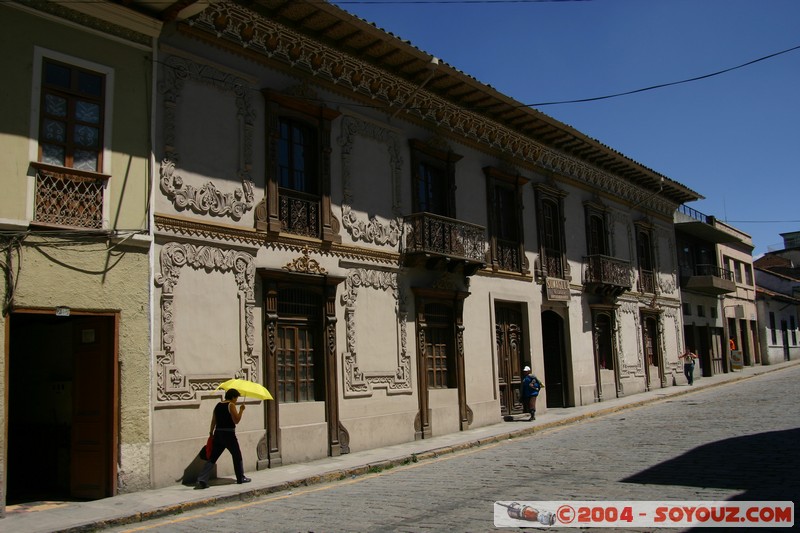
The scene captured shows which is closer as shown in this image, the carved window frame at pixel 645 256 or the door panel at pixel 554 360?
the door panel at pixel 554 360

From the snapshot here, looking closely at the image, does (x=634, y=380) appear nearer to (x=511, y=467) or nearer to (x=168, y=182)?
(x=511, y=467)

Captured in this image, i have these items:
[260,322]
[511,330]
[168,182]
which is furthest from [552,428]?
[168,182]

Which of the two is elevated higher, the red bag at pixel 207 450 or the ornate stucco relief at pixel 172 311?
the ornate stucco relief at pixel 172 311

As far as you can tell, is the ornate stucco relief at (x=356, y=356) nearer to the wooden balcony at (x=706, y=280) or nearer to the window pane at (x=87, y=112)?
the window pane at (x=87, y=112)

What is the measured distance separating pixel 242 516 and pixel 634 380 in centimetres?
1946

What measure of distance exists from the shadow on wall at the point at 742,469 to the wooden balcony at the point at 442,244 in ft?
22.4

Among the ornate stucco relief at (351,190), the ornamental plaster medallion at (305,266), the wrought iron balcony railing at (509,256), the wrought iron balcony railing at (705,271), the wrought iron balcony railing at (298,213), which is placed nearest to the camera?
the ornamental plaster medallion at (305,266)

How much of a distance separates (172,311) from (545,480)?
6207 millimetres

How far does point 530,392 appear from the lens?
18.6 m

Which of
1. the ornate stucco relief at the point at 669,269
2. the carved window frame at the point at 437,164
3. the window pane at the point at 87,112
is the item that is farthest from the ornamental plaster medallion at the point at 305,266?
the ornate stucco relief at the point at 669,269

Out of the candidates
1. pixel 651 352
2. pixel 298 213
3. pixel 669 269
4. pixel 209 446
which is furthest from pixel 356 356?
pixel 669 269

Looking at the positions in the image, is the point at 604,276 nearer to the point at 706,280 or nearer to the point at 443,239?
the point at 443,239

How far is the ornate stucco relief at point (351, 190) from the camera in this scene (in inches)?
588

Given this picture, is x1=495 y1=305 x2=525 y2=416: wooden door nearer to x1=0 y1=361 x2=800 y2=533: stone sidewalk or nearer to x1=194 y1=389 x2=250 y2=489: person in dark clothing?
x1=0 y1=361 x2=800 y2=533: stone sidewalk
